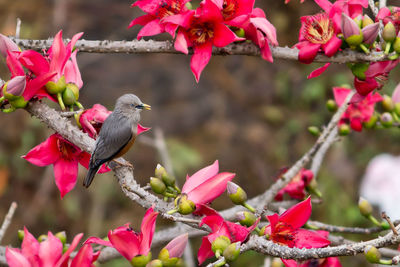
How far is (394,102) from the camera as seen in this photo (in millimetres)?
1709

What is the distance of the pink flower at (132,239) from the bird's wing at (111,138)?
0.81 ft

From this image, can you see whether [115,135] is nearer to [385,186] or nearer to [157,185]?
[157,185]

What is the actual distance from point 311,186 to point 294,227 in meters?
0.64

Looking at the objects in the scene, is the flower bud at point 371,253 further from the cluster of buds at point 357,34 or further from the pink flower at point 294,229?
the cluster of buds at point 357,34

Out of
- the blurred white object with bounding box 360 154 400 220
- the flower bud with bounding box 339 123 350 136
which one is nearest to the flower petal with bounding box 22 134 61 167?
the flower bud with bounding box 339 123 350 136

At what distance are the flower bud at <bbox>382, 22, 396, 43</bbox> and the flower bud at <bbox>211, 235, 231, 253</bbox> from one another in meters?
0.56

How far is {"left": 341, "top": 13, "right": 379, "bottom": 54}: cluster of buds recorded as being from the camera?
1131 millimetres

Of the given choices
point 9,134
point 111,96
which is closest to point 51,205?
point 9,134

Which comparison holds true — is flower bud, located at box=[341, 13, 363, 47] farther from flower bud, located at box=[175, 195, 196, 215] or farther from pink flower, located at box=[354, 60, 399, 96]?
flower bud, located at box=[175, 195, 196, 215]

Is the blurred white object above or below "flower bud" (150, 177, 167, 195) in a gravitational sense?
below

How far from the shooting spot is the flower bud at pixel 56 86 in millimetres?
1229

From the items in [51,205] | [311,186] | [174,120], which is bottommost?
[51,205]

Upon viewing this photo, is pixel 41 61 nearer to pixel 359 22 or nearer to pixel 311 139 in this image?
pixel 359 22

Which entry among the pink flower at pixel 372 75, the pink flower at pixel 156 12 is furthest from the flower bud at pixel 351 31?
the pink flower at pixel 156 12
